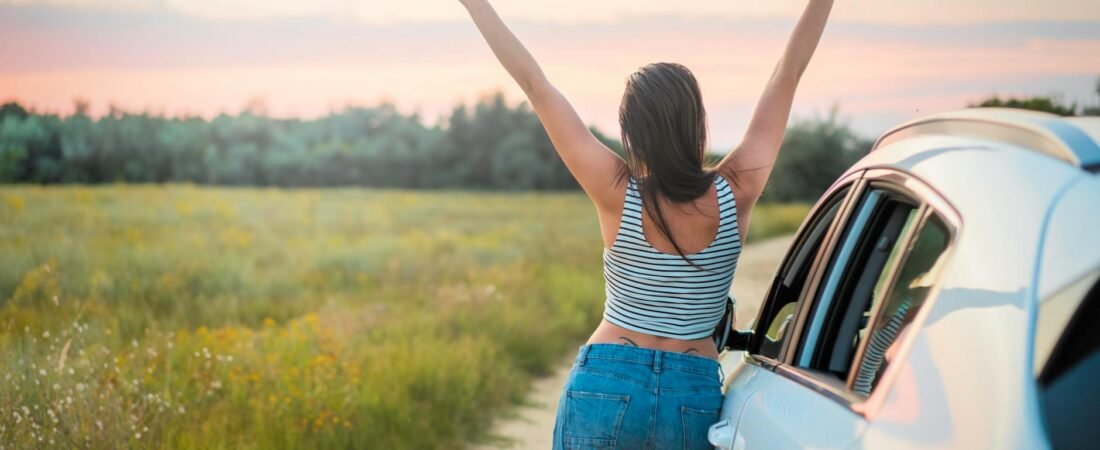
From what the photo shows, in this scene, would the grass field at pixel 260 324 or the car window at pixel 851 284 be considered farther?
the grass field at pixel 260 324

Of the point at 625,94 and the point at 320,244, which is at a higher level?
the point at 625,94

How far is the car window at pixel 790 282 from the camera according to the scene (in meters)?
3.63

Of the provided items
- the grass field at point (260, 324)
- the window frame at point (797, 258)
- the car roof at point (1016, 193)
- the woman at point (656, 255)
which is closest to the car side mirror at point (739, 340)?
the window frame at point (797, 258)

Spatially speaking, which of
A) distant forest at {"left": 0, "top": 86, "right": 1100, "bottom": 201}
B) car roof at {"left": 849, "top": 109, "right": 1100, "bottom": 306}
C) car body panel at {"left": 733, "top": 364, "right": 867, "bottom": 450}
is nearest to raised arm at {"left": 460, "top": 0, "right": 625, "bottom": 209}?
car body panel at {"left": 733, "top": 364, "right": 867, "bottom": 450}

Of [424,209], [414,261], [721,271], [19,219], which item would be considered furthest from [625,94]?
[424,209]

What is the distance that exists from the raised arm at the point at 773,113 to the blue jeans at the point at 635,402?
1.81 ft

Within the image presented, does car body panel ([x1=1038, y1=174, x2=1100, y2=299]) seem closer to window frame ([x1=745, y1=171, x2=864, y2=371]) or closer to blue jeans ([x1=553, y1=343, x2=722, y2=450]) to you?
window frame ([x1=745, y1=171, x2=864, y2=371])

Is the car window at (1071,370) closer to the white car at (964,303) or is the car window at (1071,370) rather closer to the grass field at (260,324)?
the white car at (964,303)

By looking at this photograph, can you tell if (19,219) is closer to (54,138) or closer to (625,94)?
(54,138)

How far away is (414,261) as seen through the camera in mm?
21797

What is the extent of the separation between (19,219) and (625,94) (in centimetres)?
1988

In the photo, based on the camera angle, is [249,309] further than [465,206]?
No

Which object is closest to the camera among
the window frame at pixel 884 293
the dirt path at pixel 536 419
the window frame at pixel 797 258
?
the window frame at pixel 884 293

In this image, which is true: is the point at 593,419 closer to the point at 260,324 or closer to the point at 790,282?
the point at 790,282
